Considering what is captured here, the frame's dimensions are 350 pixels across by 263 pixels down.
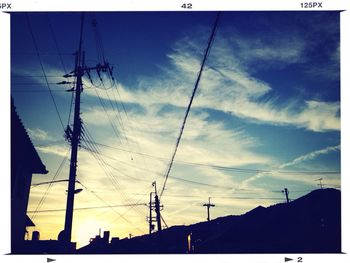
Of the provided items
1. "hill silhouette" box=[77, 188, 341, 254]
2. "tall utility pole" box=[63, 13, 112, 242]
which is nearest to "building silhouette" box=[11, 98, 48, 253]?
"tall utility pole" box=[63, 13, 112, 242]

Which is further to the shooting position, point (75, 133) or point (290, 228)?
point (290, 228)

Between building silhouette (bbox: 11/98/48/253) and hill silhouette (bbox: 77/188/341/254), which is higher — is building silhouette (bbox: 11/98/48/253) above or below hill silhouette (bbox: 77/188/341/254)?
above

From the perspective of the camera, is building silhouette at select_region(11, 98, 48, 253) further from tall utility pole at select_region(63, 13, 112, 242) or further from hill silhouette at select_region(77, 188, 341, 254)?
hill silhouette at select_region(77, 188, 341, 254)

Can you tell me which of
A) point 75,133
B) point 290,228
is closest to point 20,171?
point 75,133

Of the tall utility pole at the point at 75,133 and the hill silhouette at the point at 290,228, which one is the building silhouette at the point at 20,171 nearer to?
the tall utility pole at the point at 75,133

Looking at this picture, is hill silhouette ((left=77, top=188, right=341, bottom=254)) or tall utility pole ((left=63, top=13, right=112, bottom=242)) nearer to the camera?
tall utility pole ((left=63, top=13, right=112, bottom=242))

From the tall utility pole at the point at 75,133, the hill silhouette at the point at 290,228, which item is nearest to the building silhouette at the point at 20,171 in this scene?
the tall utility pole at the point at 75,133

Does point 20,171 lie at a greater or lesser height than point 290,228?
greater

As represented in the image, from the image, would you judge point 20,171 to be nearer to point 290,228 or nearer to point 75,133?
point 75,133
